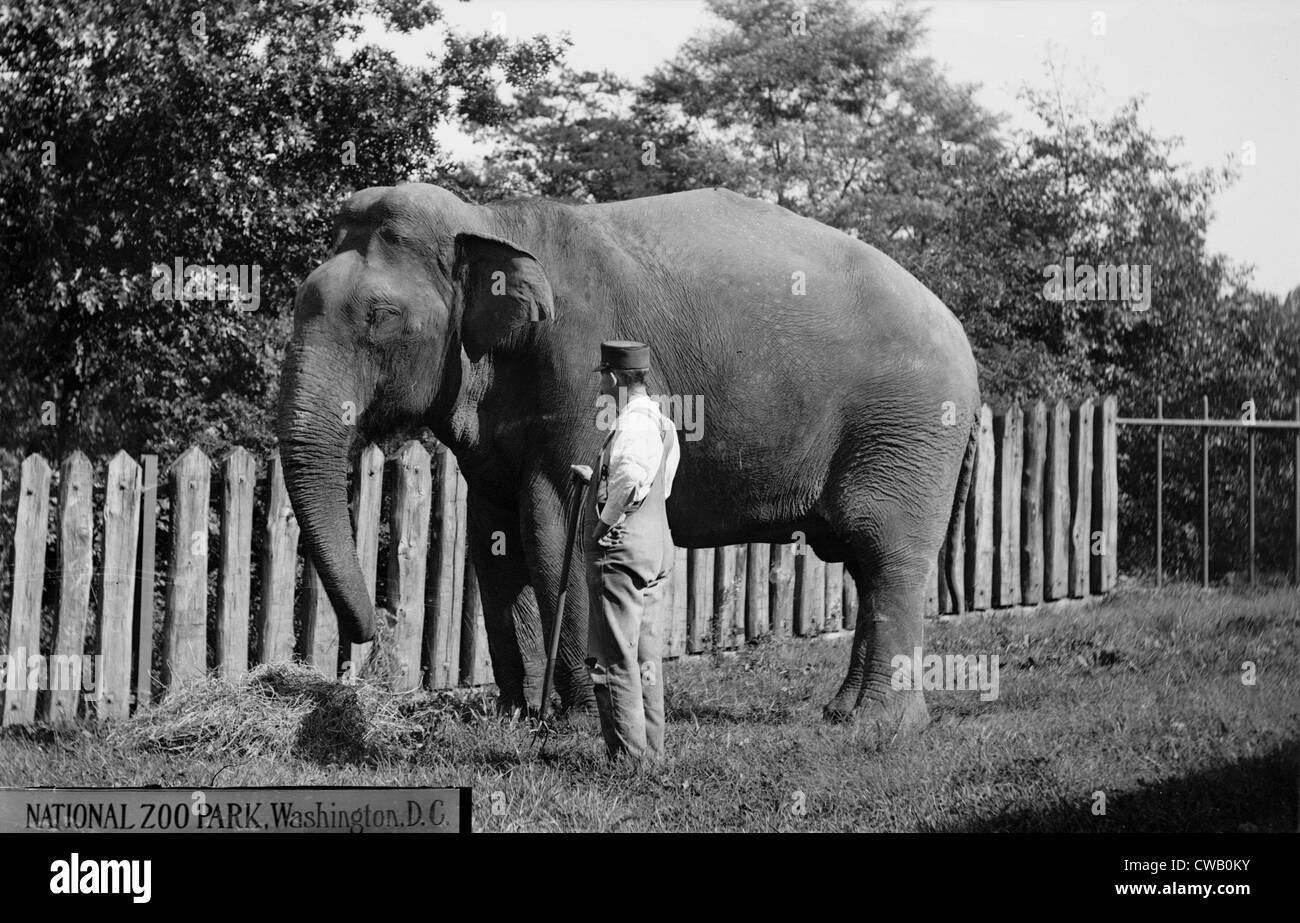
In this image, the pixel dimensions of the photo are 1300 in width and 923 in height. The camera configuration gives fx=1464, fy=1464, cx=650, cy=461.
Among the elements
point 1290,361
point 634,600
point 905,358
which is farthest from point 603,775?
point 1290,361

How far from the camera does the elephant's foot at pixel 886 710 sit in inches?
316

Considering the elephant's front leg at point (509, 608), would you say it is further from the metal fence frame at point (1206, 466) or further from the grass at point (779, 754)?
the metal fence frame at point (1206, 466)

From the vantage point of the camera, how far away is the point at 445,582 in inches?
389

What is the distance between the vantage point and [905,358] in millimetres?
8250

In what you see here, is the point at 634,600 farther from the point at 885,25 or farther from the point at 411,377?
the point at 885,25

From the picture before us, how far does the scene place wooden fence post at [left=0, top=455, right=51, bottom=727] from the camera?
830cm

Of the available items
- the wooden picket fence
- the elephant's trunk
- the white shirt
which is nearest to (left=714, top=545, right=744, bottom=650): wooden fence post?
the wooden picket fence

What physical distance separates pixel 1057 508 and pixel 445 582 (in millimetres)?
7256

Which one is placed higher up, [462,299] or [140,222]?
[140,222]

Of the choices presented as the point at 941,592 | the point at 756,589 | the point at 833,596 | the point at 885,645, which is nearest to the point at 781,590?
the point at 756,589

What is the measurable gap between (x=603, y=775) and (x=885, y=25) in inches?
939

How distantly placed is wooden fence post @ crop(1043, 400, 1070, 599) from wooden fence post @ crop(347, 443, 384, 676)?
765 centimetres

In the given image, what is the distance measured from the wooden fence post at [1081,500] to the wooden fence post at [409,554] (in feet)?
25.2
